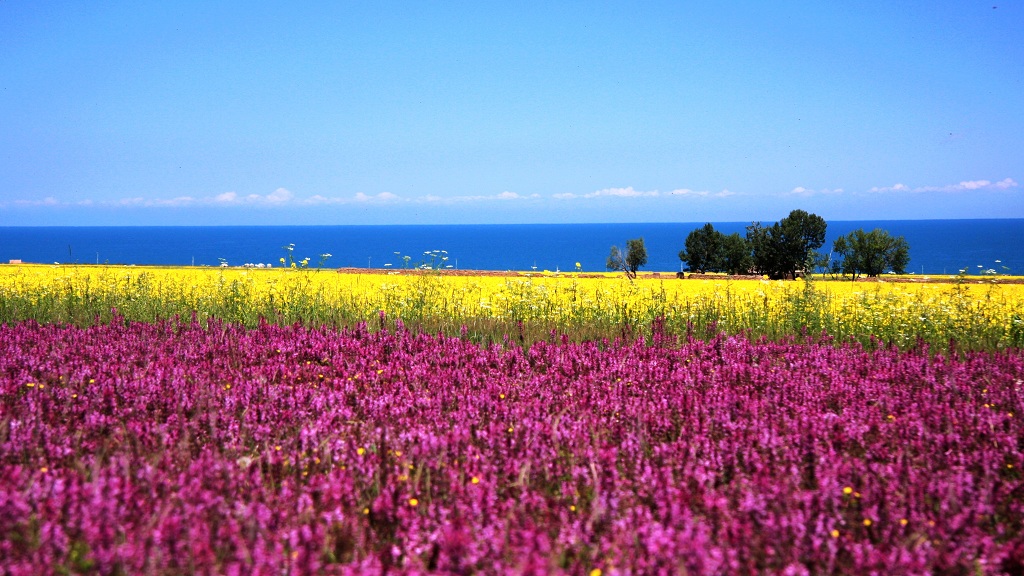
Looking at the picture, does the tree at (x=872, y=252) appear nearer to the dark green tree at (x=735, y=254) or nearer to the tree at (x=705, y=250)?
the dark green tree at (x=735, y=254)

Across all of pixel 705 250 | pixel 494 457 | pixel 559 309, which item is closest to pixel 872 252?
pixel 705 250

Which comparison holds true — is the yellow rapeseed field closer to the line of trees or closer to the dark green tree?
the line of trees

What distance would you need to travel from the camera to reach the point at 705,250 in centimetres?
9975

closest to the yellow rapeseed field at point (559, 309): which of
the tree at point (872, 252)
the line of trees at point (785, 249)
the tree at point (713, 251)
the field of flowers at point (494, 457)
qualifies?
the field of flowers at point (494, 457)

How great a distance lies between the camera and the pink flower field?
243 centimetres

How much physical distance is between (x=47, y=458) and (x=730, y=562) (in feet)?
10.0

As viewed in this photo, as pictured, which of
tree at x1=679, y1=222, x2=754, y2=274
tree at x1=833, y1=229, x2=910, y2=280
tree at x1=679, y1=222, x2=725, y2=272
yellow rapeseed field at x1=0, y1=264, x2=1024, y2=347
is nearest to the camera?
yellow rapeseed field at x1=0, y1=264, x2=1024, y2=347

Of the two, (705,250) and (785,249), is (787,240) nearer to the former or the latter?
(785,249)

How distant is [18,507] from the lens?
7.89 ft

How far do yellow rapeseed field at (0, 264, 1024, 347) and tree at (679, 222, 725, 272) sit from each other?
283ft

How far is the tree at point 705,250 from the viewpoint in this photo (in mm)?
98000

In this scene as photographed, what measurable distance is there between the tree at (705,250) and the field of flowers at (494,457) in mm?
93483

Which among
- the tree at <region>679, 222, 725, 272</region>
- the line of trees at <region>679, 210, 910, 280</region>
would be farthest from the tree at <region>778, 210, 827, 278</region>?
the tree at <region>679, 222, 725, 272</region>

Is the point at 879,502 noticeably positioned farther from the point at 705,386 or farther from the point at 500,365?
the point at 500,365
